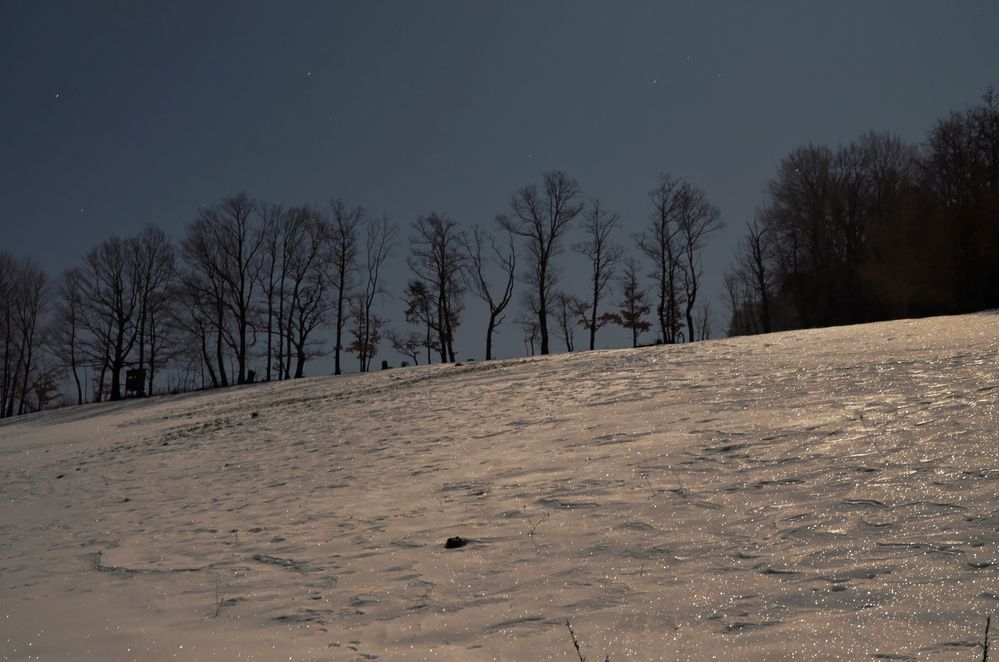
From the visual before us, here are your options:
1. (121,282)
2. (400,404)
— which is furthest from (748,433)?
(121,282)

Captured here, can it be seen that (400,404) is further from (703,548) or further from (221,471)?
(703,548)

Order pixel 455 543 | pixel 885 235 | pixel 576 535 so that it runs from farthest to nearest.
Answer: pixel 885 235, pixel 455 543, pixel 576 535

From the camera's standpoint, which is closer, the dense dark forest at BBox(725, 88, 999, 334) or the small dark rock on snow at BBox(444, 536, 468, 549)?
the small dark rock on snow at BBox(444, 536, 468, 549)

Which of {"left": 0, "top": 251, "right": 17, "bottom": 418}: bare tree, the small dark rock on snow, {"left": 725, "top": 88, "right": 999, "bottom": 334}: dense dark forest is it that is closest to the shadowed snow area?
the small dark rock on snow

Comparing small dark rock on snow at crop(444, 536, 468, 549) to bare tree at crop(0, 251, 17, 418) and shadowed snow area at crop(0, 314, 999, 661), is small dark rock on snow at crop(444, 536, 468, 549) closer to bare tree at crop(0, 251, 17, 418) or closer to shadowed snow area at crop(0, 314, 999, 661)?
shadowed snow area at crop(0, 314, 999, 661)

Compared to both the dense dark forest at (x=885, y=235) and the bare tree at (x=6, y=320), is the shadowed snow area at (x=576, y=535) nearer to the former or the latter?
the dense dark forest at (x=885, y=235)

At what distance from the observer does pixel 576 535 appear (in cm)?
561

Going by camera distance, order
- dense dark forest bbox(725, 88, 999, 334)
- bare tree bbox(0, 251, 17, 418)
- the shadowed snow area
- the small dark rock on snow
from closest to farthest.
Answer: the shadowed snow area, the small dark rock on snow, dense dark forest bbox(725, 88, 999, 334), bare tree bbox(0, 251, 17, 418)

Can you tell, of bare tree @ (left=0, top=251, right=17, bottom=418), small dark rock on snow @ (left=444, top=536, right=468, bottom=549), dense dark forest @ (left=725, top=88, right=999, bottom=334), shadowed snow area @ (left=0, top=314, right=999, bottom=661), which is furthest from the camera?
bare tree @ (left=0, top=251, right=17, bottom=418)

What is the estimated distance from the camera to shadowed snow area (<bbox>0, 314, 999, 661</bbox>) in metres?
3.93

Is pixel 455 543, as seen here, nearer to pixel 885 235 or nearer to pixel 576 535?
pixel 576 535

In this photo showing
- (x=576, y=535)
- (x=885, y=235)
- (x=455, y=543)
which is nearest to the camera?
(x=576, y=535)

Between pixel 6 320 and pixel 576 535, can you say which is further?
pixel 6 320

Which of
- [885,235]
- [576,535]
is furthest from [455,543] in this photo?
[885,235]
